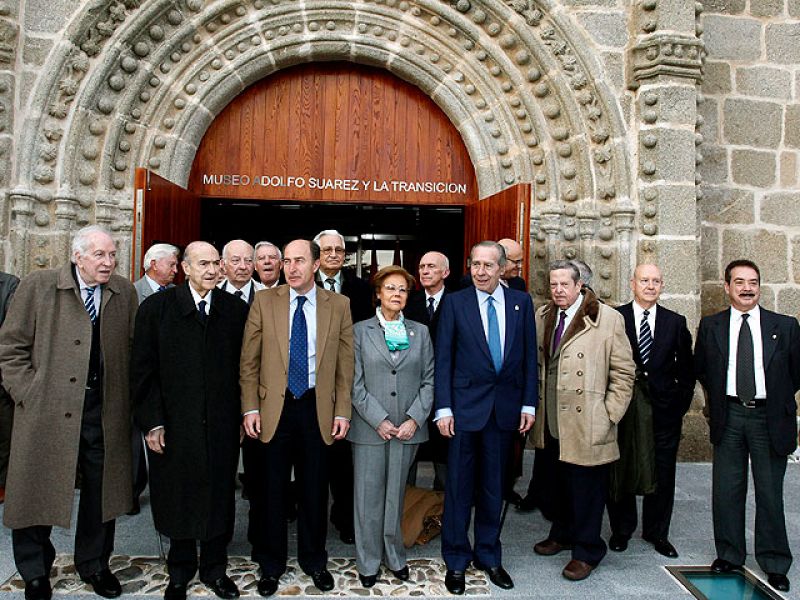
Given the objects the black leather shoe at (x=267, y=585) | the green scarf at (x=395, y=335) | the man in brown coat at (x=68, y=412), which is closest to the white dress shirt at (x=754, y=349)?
the green scarf at (x=395, y=335)

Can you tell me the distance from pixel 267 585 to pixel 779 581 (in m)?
2.67

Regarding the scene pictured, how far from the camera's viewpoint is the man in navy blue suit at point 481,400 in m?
3.57

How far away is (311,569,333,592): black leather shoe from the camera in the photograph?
3431 millimetres

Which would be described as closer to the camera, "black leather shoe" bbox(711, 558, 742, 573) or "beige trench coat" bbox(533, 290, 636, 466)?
"beige trench coat" bbox(533, 290, 636, 466)

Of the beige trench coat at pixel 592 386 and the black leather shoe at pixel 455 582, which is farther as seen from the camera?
the beige trench coat at pixel 592 386

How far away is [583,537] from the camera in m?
3.68

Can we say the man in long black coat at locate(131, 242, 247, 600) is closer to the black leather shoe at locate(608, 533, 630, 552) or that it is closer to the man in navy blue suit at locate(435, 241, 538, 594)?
the man in navy blue suit at locate(435, 241, 538, 594)

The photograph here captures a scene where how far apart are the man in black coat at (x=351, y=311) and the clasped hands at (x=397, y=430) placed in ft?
2.23

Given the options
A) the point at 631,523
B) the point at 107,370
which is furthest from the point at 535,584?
the point at 107,370

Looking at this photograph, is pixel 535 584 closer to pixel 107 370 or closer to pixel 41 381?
pixel 107 370

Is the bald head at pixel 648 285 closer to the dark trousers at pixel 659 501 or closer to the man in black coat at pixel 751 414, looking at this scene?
the man in black coat at pixel 751 414

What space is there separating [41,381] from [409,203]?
3949 mm

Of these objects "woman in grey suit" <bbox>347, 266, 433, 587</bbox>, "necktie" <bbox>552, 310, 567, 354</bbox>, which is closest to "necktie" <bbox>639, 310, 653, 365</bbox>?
"necktie" <bbox>552, 310, 567, 354</bbox>

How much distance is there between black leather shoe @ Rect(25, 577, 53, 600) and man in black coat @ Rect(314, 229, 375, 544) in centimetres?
158
